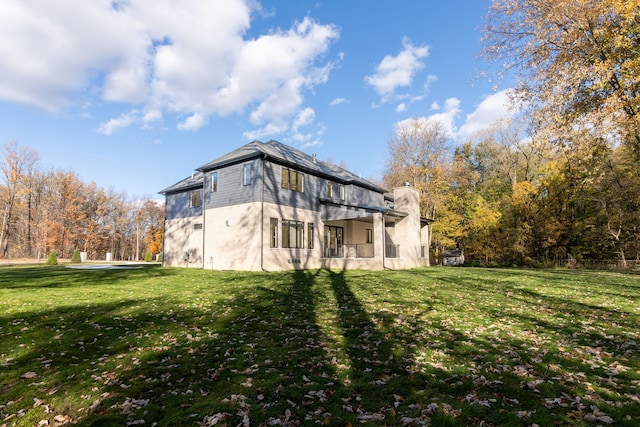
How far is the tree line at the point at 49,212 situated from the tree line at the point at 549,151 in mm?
36030

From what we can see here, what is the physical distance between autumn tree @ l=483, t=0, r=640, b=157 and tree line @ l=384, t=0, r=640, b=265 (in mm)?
35

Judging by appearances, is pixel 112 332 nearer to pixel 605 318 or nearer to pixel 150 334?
pixel 150 334

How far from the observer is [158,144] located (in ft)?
97.6

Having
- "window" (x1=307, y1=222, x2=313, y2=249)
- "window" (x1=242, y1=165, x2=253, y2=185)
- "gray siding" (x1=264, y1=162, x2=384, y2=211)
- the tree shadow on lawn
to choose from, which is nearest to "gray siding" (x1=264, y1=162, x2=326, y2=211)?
"gray siding" (x1=264, y1=162, x2=384, y2=211)

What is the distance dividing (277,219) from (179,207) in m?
9.03

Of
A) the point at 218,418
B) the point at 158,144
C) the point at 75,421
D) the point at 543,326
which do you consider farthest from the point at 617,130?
the point at 158,144

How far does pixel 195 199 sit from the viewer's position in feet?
74.5

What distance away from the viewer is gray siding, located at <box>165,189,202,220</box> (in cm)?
2280

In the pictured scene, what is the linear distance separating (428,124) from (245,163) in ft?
72.2

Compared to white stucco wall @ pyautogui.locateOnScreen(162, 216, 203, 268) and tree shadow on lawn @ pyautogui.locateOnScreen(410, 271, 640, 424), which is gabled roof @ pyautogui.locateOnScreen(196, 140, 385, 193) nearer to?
white stucco wall @ pyautogui.locateOnScreen(162, 216, 203, 268)

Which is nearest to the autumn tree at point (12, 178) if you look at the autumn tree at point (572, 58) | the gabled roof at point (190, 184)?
the gabled roof at point (190, 184)

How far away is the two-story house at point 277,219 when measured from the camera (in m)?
18.6

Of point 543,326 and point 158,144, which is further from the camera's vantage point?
point 158,144

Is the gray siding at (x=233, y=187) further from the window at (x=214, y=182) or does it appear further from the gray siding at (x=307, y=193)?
the gray siding at (x=307, y=193)
